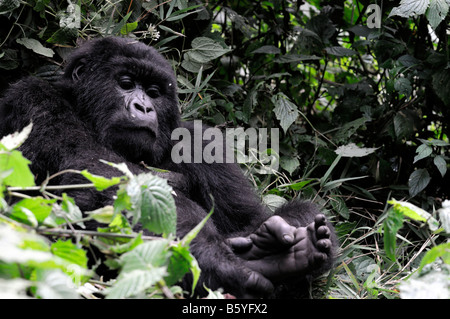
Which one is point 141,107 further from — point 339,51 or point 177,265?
point 339,51

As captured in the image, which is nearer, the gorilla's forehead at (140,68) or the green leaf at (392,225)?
the green leaf at (392,225)

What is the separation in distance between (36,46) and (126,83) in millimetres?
1026

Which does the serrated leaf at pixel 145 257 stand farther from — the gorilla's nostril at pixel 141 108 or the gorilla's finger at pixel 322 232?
the gorilla's nostril at pixel 141 108

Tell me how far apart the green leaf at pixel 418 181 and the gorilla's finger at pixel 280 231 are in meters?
2.04

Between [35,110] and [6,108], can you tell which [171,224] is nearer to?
[35,110]

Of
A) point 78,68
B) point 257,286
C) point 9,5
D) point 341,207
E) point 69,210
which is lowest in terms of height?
point 341,207

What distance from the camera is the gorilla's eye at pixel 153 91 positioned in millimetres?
3605

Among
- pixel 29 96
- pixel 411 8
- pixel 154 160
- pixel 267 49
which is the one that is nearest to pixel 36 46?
pixel 29 96

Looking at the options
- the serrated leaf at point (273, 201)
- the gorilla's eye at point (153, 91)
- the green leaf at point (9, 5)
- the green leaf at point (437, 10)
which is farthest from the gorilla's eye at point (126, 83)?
the green leaf at point (437, 10)

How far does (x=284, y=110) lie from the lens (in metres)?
4.54

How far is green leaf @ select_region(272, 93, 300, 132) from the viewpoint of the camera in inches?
176

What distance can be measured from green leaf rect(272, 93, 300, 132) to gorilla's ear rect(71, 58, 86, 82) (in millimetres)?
1631

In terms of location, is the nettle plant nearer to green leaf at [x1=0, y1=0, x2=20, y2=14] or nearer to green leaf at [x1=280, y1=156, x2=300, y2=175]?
green leaf at [x1=0, y1=0, x2=20, y2=14]
